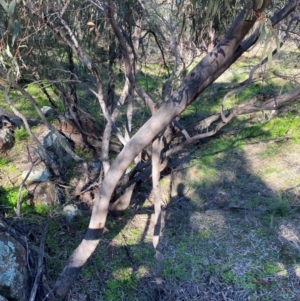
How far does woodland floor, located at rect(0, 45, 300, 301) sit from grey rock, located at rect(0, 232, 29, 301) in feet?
0.74

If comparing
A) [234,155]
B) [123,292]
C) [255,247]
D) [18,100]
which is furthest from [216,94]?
[123,292]

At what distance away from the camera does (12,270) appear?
298cm

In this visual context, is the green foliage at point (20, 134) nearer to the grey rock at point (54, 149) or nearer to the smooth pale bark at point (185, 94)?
the grey rock at point (54, 149)

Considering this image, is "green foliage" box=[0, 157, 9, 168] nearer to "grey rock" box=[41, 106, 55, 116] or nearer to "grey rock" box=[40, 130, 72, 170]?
"grey rock" box=[40, 130, 72, 170]

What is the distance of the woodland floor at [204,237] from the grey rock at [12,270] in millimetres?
225

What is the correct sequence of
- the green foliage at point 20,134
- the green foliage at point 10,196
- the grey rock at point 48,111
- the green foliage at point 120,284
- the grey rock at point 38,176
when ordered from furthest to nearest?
the grey rock at point 48,111
the green foliage at point 20,134
the grey rock at point 38,176
the green foliage at point 10,196
the green foliage at point 120,284

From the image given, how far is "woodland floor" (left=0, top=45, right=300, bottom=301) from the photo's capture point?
11.0 feet

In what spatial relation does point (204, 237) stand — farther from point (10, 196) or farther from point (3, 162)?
point (3, 162)

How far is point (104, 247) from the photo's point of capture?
12.7 feet

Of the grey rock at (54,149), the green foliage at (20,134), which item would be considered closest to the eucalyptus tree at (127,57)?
the grey rock at (54,149)

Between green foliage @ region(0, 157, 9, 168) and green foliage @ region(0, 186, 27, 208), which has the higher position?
green foliage @ region(0, 157, 9, 168)

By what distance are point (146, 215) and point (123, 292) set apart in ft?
4.01

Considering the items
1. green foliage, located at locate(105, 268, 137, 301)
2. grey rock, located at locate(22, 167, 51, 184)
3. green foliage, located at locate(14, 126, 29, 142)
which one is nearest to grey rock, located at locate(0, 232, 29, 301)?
green foliage, located at locate(105, 268, 137, 301)

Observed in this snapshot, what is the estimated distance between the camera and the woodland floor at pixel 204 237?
335cm
